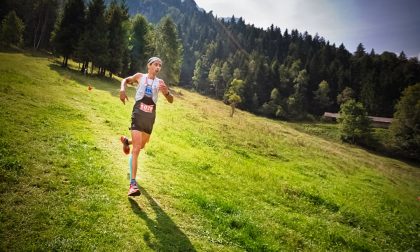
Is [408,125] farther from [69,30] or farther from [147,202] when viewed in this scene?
[147,202]

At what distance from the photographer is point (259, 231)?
31.5 feet

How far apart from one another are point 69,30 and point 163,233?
192ft

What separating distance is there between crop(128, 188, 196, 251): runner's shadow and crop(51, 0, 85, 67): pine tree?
181 feet

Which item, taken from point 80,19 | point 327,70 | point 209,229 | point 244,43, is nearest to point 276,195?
point 209,229

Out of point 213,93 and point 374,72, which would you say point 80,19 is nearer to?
point 213,93

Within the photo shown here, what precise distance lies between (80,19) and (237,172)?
53213 millimetres

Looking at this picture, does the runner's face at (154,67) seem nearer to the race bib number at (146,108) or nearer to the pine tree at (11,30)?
the race bib number at (146,108)

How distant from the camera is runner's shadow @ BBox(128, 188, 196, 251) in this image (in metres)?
6.52

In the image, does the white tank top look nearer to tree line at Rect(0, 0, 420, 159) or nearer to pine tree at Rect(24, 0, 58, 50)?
tree line at Rect(0, 0, 420, 159)

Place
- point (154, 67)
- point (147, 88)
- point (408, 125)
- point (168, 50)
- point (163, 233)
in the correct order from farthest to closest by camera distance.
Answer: point (408, 125), point (168, 50), point (154, 67), point (147, 88), point (163, 233)

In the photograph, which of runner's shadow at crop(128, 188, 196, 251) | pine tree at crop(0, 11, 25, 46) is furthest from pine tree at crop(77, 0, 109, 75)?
runner's shadow at crop(128, 188, 196, 251)

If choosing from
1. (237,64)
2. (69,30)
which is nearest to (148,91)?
(69,30)

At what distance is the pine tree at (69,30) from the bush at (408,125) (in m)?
84.0

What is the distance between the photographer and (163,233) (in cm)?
701
